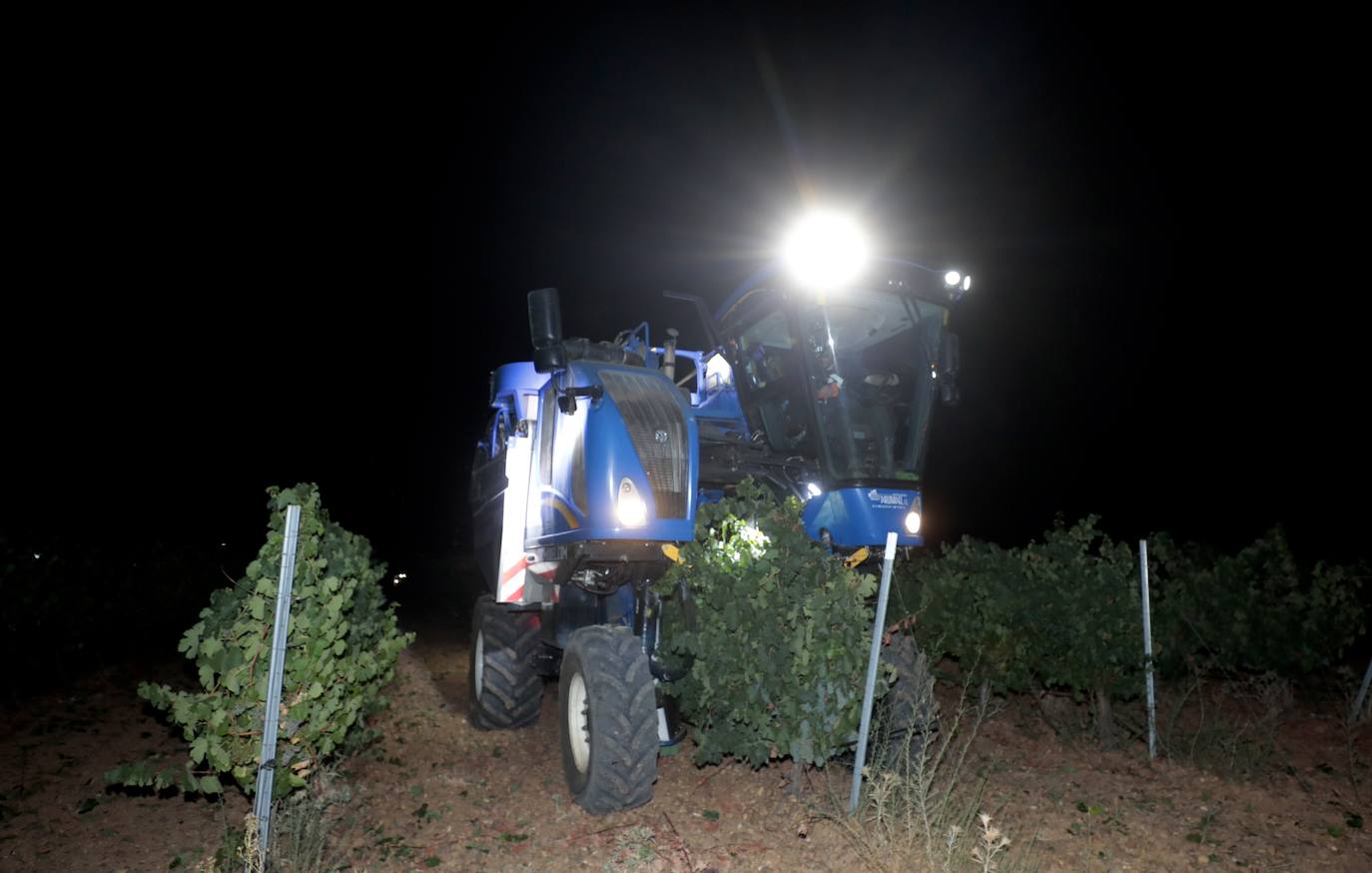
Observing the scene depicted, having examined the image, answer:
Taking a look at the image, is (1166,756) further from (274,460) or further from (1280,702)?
(274,460)

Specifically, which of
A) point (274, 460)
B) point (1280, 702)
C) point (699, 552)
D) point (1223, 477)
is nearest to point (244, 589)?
point (699, 552)

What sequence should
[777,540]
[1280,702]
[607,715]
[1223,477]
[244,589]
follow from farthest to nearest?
[1223,477], [1280,702], [777,540], [607,715], [244,589]

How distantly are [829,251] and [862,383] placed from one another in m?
1.16

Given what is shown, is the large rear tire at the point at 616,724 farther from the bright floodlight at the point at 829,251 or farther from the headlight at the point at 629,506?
the bright floodlight at the point at 829,251

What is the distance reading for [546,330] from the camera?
18.5ft

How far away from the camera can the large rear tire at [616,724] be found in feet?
15.2

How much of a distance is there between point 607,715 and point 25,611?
847 cm

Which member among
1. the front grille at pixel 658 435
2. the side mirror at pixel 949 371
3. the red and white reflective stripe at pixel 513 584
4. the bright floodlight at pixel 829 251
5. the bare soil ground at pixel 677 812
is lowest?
the bare soil ground at pixel 677 812

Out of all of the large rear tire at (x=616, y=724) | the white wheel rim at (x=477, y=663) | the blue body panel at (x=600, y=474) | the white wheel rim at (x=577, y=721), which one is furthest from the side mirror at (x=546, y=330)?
the white wheel rim at (x=477, y=663)

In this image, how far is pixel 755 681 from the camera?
472cm

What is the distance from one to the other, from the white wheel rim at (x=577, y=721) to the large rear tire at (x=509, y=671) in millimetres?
1889

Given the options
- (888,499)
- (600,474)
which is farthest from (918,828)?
(600,474)

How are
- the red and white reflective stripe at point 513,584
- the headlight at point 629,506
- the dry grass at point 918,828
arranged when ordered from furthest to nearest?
the red and white reflective stripe at point 513,584 → the headlight at point 629,506 → the dry grass at point 918,828

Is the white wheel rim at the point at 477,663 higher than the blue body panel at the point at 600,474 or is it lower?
lower
